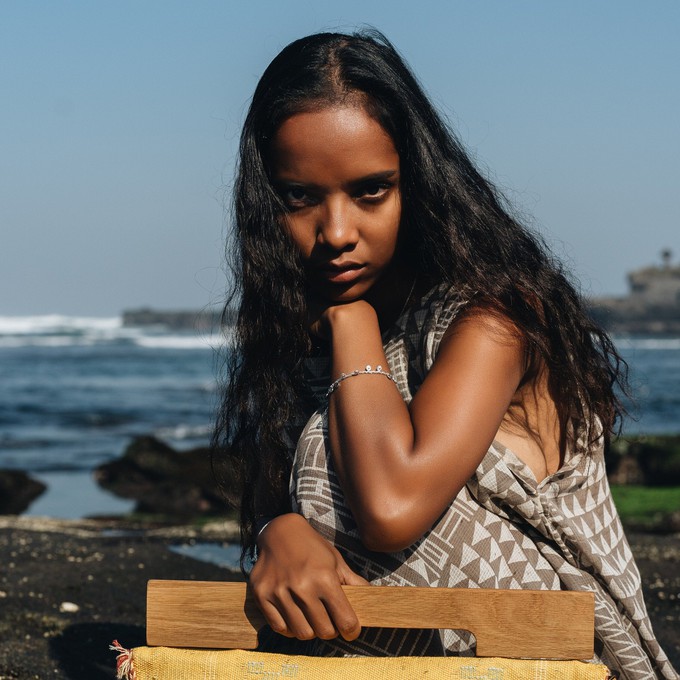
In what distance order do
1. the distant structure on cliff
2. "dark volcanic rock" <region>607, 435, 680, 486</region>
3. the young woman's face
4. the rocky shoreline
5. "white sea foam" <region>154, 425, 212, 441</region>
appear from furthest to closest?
the distant structure on cliff < "white sea foam" <region>154, 425, 212, 441</region> < "dark volcanic rock" <region>607, 435, 680, 486</region> < the rocky shoreline < the young woman's face

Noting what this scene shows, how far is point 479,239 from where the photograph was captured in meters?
2.32

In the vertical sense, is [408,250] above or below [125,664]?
above

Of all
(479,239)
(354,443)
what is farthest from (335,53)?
(354,443)

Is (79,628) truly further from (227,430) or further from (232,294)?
(232,294)

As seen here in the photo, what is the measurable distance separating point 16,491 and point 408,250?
9.50 meters

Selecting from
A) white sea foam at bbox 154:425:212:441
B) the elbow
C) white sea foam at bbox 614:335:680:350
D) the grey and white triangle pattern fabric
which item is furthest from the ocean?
white sea foam at bbox 614:335:680:350

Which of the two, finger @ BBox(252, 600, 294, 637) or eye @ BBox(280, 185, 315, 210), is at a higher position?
eye @ BBox(280, 185, 315, 210)

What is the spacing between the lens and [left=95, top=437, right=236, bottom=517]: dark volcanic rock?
425 inches

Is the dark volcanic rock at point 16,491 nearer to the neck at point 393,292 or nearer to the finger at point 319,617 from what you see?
the neck at point 393,292

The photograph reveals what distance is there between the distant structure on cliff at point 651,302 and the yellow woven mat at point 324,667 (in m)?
80.2

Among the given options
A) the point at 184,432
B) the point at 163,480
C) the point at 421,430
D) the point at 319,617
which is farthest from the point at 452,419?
the point at 184,432

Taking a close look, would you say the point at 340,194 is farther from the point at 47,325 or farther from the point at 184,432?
the point at 47,325

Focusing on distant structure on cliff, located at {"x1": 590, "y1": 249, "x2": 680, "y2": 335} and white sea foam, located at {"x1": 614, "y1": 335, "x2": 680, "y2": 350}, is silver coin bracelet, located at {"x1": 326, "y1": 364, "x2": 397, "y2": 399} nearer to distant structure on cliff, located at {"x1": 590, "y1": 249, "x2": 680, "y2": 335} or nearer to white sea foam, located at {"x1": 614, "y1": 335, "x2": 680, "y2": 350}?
white sea foam, located at {"x1": 614, "y1": 335, "x2": 680, "y2": 350}

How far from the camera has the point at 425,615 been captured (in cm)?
177
